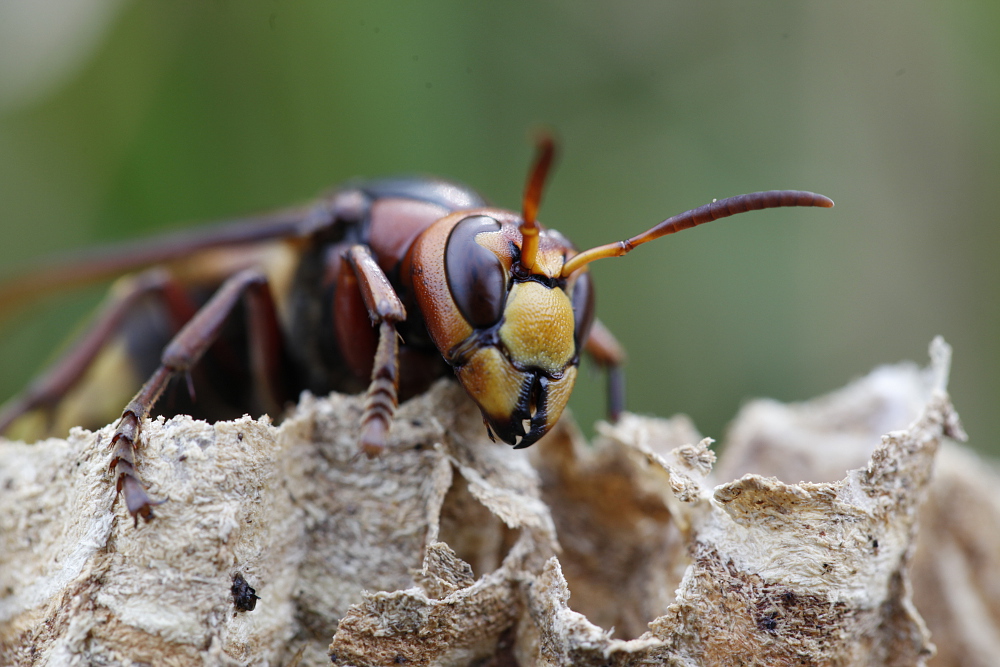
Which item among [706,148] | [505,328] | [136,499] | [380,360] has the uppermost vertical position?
[706,148]

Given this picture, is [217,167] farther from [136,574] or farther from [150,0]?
[136,574]

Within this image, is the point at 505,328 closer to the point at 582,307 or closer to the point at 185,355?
the point at 582,307

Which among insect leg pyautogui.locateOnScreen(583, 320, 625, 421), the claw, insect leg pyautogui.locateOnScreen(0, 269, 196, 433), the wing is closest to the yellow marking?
the claw

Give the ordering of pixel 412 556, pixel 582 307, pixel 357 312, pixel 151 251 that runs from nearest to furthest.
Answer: pixel 412 556, pixel 582 307, pixel 357 312, pixel 151 251

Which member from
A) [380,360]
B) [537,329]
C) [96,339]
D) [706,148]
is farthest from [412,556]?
[706,148]

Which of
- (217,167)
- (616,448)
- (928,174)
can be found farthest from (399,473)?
(928,174)

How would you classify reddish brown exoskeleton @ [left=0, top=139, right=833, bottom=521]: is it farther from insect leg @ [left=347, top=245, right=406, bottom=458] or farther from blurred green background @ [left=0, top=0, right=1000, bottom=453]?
blurred green background @ [left=0, top=0, right=1000, bottom=453]
